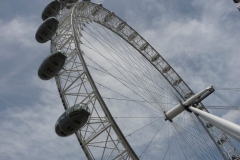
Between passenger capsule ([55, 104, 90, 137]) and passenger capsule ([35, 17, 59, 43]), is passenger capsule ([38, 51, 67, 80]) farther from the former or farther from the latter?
passenger capsule ([55, 104, 90, 137])

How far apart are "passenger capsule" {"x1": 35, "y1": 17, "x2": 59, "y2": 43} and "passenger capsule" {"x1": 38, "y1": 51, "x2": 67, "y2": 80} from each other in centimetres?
360

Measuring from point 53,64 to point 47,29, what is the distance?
4296mm

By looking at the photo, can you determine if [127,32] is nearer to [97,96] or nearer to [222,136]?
[97,96]

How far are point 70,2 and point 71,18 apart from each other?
20.1ft

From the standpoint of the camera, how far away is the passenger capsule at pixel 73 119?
14273 millimetres

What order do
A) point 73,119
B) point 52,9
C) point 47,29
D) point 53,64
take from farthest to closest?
point 52,9 → point 47,29 → point 53,64 → point 73,119

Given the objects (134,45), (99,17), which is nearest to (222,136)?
(134,45)

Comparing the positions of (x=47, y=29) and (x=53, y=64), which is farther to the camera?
(x=47, y=29)

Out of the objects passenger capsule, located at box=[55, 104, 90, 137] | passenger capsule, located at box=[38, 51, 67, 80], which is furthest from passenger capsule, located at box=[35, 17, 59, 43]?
passenger capsule, located at box=[55, 104, 90, 137]

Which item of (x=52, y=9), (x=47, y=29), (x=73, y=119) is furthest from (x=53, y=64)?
(x=52, y=9)

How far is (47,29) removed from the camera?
2003cm

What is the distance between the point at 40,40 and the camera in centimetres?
2073

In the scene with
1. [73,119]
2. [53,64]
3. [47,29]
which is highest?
[47,29]

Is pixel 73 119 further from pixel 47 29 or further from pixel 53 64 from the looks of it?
pixel 47 29
